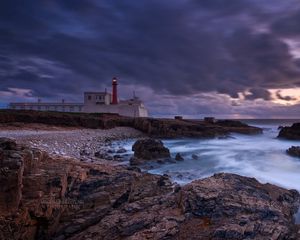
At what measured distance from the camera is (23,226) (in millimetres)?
6516

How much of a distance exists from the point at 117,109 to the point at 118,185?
43970 millimetres

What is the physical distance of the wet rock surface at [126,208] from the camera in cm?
627

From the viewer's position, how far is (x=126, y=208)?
7.31m

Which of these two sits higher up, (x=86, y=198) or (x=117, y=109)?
(x=117, y=109)

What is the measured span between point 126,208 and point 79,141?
14.6 metres

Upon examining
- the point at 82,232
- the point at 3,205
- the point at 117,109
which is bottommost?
the point at 82,232

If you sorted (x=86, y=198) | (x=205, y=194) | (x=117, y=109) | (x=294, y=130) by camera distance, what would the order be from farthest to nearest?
(x=117, y=109), (x=294, y=130), (x=86, y=198), (x=205, y=194)

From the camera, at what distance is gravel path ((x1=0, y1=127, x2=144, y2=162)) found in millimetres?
16188

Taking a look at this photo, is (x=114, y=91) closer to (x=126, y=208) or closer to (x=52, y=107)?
(x=52, y=107)

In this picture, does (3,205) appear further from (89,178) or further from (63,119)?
(63,119)

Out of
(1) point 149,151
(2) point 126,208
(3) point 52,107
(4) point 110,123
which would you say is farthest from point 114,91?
(2) point 126,208

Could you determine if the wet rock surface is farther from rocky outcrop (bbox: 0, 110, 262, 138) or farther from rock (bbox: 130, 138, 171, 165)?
rocky outcrop (bbox: 0, 110, 262, 138)

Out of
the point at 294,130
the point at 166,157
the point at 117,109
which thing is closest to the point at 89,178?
the point at 166,157

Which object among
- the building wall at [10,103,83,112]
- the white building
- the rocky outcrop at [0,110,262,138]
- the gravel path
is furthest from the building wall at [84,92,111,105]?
the gravel path
